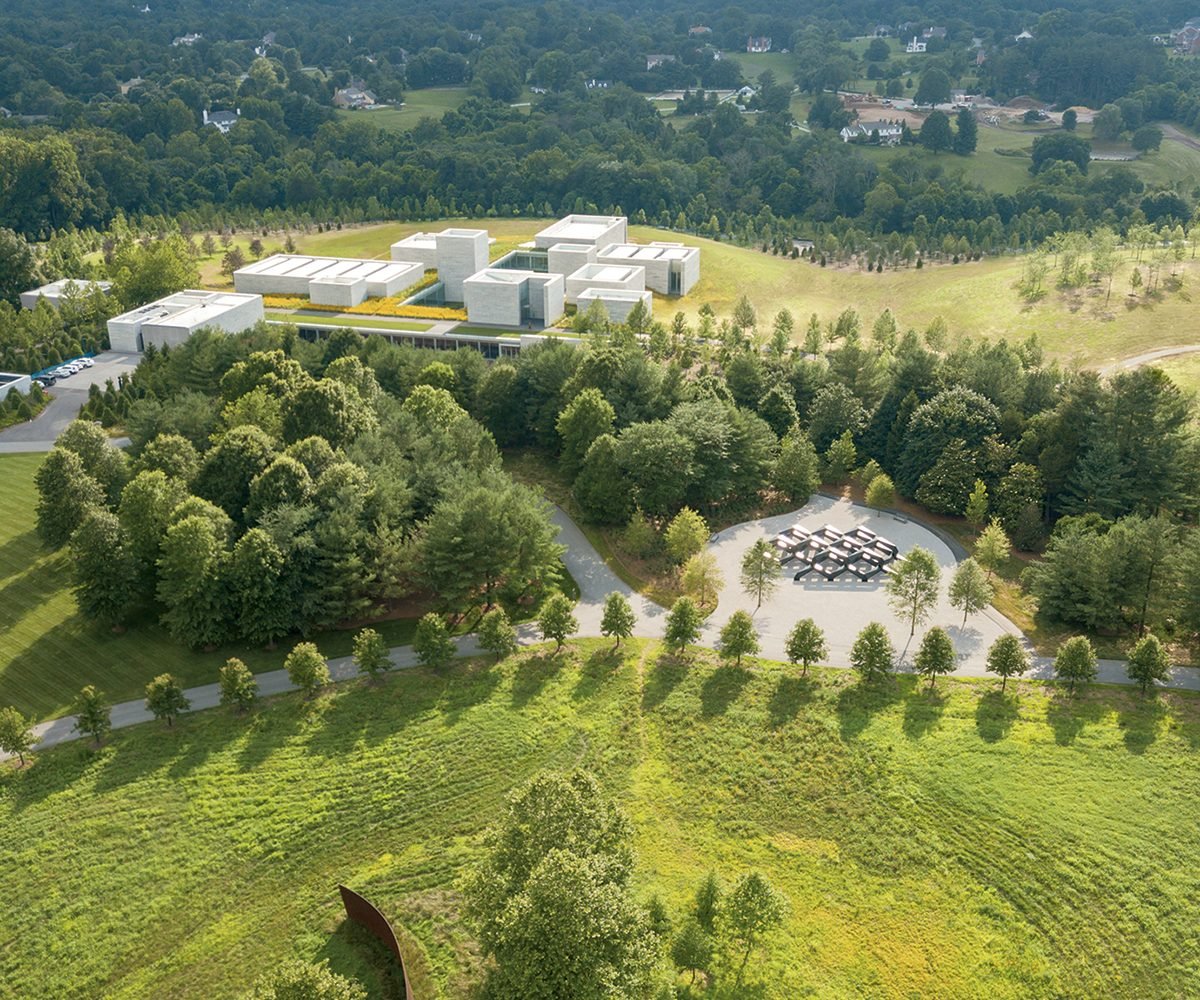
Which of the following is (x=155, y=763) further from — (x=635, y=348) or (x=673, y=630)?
(x=635, y=348)

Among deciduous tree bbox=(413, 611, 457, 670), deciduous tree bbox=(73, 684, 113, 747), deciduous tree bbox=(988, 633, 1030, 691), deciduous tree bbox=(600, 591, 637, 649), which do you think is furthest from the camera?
deciduous tree bbox=(600, 591, 637, 649)

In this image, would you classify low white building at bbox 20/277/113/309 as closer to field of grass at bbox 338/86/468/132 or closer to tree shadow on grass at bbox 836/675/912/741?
tree shadow on grass at bbox 836/675/912/741

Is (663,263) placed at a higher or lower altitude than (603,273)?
higher

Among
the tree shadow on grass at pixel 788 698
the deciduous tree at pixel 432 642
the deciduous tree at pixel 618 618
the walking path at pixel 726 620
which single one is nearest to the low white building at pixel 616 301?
the walking path at pixel 726 620

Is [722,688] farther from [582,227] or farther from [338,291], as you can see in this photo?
[582,227]

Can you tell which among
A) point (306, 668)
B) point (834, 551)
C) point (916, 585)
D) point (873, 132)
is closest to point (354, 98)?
point (873, 132)

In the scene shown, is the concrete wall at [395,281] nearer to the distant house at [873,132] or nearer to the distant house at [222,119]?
the distant house at [222,119]

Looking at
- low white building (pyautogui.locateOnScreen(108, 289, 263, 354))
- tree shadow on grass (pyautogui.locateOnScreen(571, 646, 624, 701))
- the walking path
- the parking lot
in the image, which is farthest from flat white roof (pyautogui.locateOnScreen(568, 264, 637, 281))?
tree shadow on grass (pyautogui.locateOnScreen(571, 646, 624, 701))

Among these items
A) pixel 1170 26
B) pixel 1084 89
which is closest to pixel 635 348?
pixel 1084 89
